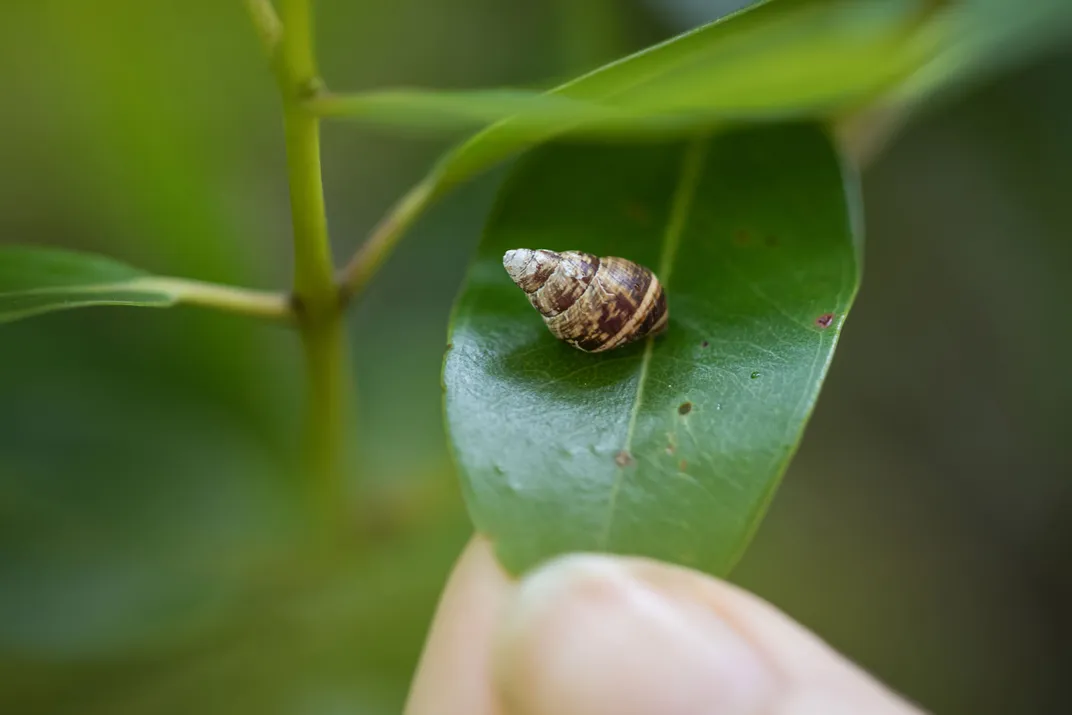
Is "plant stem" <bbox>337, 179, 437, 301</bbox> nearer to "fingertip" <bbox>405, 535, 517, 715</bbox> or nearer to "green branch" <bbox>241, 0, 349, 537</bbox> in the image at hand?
"green branch" <bbox>241, 0, 349, 537</bbox>

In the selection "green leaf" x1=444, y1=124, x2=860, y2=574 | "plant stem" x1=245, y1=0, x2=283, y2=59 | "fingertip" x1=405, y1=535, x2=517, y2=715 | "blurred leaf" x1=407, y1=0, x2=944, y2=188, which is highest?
"plant stem" x1=245, y1=0, x2=283, y2=59

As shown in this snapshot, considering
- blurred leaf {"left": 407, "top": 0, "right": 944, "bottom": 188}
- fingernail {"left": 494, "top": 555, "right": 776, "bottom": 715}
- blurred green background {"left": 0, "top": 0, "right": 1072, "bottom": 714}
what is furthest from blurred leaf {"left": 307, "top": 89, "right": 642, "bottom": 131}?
blurred green background {"left": 0, "top": 0, "right": 1072, "bottom": 714}

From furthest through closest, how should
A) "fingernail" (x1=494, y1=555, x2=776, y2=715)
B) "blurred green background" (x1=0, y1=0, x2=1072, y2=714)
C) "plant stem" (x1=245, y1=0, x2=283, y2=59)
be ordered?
1. "blurred green background" (x1=0, y1=0, x2=1072, y2=714)
2. "plant stem" (x1=245, y1=0, x2=283, y2=59)
3. "fingernail" (x1=494, y1=555, x2=776, y2=715)

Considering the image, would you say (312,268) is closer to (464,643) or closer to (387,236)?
(387,236)

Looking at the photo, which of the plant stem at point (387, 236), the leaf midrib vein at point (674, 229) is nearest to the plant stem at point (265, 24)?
the plant stem at point (387, 236)

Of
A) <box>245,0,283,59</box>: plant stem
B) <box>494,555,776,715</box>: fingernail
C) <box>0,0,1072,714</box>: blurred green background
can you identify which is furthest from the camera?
<box>0,0,1072,714</box>: blurred green background

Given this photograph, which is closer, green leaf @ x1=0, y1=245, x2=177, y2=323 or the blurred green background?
green leaf @ x1=0, y1=245, x2=177, y2=323

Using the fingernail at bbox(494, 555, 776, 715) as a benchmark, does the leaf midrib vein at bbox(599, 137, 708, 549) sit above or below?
above

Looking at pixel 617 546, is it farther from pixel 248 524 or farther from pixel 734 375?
pixel 248 524
